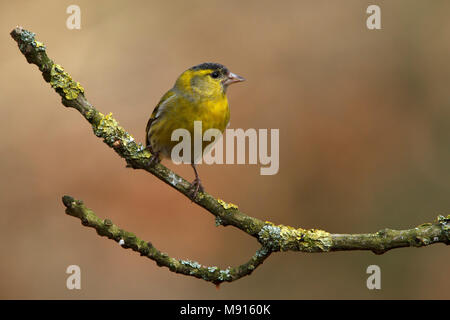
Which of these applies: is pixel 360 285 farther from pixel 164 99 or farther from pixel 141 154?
pixel 141 154

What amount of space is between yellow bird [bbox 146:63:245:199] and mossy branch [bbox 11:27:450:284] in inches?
24.2

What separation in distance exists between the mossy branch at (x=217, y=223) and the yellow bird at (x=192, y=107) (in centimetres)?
62

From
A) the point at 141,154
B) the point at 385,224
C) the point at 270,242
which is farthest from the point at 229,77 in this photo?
the point at 385,224

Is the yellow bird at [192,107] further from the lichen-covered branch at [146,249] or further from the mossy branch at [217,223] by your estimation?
the lichen-covered branch at [146,249]

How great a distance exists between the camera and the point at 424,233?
9.70ft

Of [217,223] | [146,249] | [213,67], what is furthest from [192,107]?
[146,249]

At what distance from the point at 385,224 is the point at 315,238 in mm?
3234

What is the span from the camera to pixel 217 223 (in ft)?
10.6

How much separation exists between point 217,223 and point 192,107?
1.14 metres

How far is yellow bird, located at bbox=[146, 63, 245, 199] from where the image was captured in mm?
3979

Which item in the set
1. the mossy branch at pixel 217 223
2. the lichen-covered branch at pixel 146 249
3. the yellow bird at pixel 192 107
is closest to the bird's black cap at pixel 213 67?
the yellow bird at pixel 192 107

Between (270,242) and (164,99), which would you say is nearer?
(270,242)

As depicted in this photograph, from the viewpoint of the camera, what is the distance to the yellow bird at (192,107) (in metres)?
3.98

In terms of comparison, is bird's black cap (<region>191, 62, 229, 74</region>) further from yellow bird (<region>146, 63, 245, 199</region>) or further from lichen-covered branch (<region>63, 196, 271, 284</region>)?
lichen-covered branch (<region>63, 196, 271, 284</region>)
